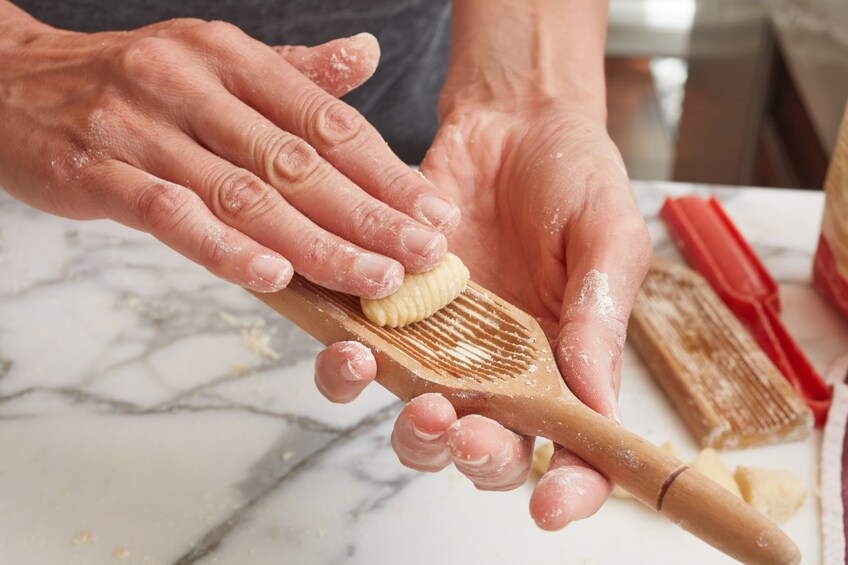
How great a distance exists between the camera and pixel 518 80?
4.25 feet

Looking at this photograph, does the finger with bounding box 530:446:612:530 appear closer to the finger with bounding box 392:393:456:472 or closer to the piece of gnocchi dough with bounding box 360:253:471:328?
the finger with bounding box 392:393:456:472

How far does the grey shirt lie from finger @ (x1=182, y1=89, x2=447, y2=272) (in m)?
0.58

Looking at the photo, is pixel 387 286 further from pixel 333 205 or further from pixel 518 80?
pixel 518 80

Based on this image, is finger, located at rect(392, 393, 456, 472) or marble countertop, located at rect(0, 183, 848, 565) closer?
finger, located at rect(392, 393, 456, 472)

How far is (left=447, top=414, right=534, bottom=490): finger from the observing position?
0.77 m

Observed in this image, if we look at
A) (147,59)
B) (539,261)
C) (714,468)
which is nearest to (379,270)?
(539,261)

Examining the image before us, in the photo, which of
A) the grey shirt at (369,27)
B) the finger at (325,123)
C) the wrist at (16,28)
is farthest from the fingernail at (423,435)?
the grey shirt at (369,27)

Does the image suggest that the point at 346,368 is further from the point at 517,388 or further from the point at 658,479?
the point at 658,479

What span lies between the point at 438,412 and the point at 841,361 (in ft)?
2.41

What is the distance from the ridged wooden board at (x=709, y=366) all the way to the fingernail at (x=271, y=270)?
22.7 inches

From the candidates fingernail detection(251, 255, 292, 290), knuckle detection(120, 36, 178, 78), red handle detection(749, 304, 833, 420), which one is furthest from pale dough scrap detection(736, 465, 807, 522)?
knuckle detection(120, 36, 178, 78)

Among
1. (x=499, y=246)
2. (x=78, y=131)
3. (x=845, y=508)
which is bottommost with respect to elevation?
(x=845, y=508)

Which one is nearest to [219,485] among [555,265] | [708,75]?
[555,265]

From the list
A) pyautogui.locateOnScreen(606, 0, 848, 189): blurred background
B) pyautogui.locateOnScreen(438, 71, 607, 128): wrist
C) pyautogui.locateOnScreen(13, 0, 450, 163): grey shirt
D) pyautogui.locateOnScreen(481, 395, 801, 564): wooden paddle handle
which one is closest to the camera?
pyautogui.locateOnScreen(481, 395, 801, 564): wooden paddle handle
